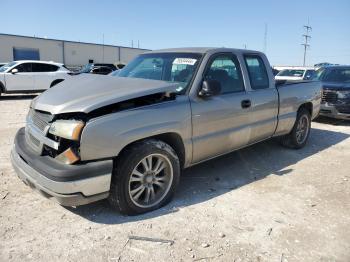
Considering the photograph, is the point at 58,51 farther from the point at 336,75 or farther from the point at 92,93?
the point at 92,93

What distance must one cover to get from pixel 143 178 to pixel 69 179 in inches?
33.5

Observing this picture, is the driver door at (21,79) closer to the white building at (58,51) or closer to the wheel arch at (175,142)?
the wheel arch at (175,142)

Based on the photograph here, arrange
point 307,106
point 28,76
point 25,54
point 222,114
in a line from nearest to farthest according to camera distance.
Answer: point 222,114 → point 307,106 → point 28,76 → point 25,54

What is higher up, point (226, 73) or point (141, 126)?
point (226, 73)

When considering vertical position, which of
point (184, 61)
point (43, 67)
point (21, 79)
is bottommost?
point (21, 79)

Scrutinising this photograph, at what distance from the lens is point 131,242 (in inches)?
122

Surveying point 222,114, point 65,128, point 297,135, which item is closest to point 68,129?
point 65,128

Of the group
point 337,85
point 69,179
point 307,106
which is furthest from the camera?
point 337,85

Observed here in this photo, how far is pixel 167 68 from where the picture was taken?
4438 mm

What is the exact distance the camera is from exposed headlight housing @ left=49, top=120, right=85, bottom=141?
306 centimetres

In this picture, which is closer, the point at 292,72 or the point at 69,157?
the point at 69,157

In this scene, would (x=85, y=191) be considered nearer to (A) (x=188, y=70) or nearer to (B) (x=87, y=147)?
(B) (x=87, y=147)

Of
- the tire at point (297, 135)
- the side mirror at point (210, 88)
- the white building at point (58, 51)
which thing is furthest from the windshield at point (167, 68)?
the white building at point (58, 51)

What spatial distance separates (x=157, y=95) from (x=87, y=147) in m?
1.02
